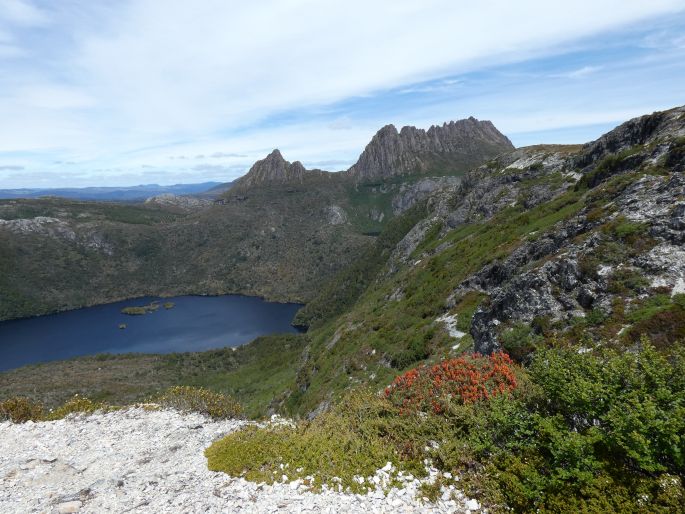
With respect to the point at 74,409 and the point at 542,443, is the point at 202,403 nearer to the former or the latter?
the point at 74,409

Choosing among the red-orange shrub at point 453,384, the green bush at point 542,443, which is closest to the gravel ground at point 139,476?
the green bush at point 542,443

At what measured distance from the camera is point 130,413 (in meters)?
24.8

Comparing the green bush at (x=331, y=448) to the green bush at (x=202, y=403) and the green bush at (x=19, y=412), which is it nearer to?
the green bush at (x=202, y=403)

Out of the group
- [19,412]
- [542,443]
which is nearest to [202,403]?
[19,412]

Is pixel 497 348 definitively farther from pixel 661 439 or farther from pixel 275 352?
pixel 275 352

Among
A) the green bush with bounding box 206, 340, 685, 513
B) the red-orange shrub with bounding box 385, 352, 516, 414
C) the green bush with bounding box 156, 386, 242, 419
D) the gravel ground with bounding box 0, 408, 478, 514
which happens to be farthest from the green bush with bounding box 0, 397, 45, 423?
the red-orange shrub with bounding box 385, 352, 516, 414

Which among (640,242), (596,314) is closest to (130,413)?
(596,314)

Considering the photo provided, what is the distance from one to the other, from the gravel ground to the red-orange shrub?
13.1ft

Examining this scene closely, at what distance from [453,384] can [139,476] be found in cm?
1442

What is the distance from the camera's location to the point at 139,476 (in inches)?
641

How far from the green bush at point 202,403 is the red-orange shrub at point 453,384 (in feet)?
37.2

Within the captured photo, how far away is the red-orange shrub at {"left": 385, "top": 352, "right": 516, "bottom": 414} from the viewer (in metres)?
15.3

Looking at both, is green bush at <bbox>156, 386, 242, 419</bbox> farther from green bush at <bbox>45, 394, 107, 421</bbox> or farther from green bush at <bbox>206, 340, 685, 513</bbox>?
green bush at <bbox>206, 340, 685, 513</bbox>

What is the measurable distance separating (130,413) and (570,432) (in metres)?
25.6
